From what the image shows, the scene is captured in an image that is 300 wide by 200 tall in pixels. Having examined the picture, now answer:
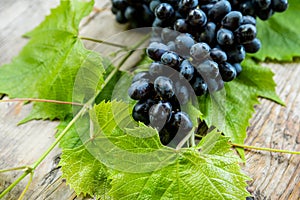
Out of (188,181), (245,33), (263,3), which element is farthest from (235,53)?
(188,181)

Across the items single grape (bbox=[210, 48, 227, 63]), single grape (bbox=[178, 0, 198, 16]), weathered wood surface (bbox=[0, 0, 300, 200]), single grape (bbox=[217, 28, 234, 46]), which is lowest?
weathered wood surface (bbox=[0, 0, 300, 200])

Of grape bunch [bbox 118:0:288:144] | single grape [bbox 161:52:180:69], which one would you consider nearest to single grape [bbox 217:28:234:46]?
grape bunch [bbox 118:0:288:144]

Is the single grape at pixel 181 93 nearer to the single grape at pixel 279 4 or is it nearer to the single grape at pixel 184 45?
the single grape at pixel 184 45

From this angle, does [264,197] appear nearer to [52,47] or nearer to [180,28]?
[180,28]

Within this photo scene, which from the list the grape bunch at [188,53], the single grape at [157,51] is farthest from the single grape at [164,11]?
the single grape at [157,51]

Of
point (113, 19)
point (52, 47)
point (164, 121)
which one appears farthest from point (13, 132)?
point (113, 19)

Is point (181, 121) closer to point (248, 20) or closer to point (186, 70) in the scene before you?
point (186, 70)

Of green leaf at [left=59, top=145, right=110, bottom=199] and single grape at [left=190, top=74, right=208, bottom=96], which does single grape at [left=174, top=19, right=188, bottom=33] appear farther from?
green leaf at [left=59, top=145, right=110, bottom=199]
